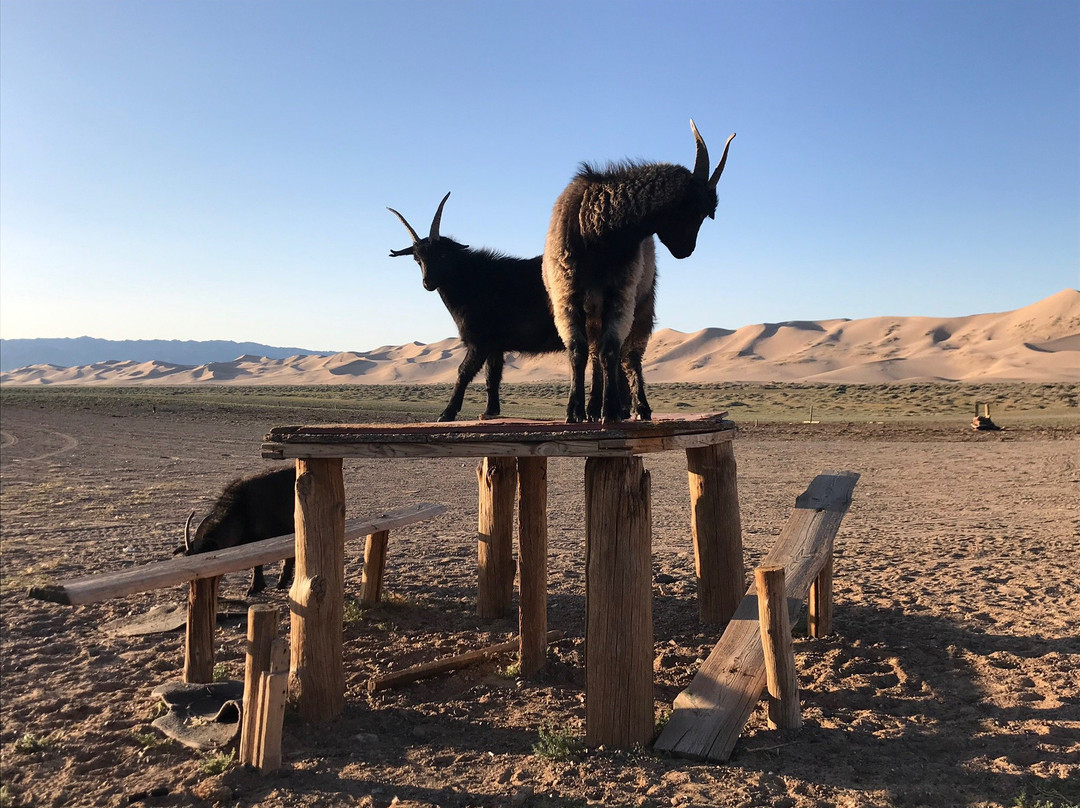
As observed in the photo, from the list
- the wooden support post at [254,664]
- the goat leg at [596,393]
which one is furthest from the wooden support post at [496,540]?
the wooden support post at [254,664]

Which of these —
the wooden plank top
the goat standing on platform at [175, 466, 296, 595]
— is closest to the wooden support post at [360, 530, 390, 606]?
the goat standing on platform at [175, 466, 296, 595]

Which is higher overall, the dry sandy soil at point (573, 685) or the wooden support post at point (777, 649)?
the wooden support post at point (777, 649)

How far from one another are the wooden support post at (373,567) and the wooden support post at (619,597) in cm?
325

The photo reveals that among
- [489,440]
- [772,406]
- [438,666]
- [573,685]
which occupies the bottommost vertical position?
[772,406]

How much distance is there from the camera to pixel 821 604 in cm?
593

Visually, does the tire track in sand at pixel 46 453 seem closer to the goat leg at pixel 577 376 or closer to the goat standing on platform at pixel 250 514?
the goat standing on platform at pixel 250 514

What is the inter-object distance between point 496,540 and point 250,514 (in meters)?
2.19

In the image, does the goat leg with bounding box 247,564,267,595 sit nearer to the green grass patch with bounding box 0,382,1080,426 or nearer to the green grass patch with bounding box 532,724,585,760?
the green grass patch with bounding box 532,724,585,760

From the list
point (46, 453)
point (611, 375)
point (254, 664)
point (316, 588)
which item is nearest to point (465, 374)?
point (611, 375)

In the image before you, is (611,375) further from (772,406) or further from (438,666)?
(772,406)

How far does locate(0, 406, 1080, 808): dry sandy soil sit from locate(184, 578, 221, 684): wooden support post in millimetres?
310

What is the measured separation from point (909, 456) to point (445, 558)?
14.1 meters

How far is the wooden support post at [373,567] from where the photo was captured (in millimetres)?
7004

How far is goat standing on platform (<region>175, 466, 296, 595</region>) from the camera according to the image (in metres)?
6.91
